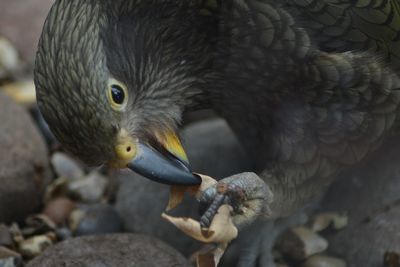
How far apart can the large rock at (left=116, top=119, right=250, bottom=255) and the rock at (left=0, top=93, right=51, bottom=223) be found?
1.20 feet

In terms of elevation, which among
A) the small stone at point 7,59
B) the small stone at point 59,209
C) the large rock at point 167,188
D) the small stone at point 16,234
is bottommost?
the large rock at point 167,188

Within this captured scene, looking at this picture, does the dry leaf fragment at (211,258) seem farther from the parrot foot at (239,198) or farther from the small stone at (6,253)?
the small stone at (6,253)

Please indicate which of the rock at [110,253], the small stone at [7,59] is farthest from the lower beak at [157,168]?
the small stone at [7,59]

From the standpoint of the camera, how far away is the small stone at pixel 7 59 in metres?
4.36

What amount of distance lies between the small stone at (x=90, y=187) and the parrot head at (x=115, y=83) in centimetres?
101

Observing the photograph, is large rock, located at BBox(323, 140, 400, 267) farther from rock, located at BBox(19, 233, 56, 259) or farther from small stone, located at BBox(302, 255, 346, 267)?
rock, located at BBox(19, 233, 56, 259)

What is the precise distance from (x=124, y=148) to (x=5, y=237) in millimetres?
914

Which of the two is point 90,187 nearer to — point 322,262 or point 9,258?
point 9,258

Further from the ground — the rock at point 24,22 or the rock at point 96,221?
the rock at point 24,22

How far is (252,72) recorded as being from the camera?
3014 millimetres

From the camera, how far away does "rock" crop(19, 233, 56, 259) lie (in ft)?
10.6

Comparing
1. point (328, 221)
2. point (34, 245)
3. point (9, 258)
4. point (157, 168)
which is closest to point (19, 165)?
point (34, 245)

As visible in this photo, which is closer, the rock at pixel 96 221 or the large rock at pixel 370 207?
the large rock at pixel 370 207

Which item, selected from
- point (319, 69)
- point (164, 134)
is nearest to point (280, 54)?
point (319, 69)
